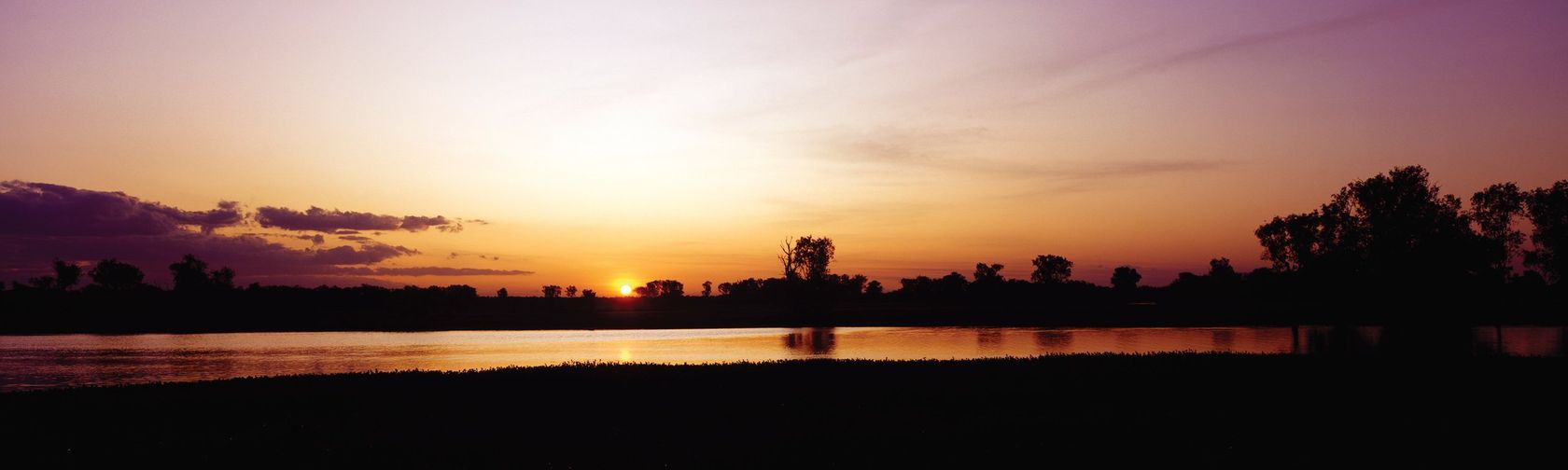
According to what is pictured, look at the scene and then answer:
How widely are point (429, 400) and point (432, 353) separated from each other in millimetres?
36260

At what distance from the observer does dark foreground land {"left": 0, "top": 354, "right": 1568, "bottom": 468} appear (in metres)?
14.8

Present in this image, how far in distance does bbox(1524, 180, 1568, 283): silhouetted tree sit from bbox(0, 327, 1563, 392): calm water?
5.85m

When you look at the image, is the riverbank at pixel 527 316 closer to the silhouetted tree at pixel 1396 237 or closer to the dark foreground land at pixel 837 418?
the silhouetted tree at pixel 1396 237

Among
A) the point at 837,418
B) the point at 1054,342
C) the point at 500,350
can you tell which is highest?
the point at 837,418

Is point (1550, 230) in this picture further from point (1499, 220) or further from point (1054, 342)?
point (1054, 342)

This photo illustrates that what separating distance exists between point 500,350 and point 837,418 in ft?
151

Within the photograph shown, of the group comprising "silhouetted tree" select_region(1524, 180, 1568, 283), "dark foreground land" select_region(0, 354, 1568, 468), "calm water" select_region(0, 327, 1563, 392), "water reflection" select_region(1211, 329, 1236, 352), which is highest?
"silhouetted tree" select_region(1524, 180, 1568, 283)

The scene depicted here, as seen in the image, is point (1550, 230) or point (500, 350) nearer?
point (500, 350)

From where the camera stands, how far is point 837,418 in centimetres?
1898

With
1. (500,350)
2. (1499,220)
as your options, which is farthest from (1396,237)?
(500,350)

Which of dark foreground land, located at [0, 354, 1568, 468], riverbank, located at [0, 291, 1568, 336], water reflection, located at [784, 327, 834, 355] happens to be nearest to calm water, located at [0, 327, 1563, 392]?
water reflection, located at [784, 327, 834, 355]

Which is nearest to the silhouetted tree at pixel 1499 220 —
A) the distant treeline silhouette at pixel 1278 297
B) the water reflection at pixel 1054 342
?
the distant treeline silhouette at pixel 1278 297

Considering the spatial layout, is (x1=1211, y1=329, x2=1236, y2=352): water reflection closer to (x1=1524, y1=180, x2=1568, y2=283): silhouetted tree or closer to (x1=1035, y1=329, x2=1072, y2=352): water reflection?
(x1=1035, y1=329, x2=1072, y2=352): water reflection

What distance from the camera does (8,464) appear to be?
50.3ft
